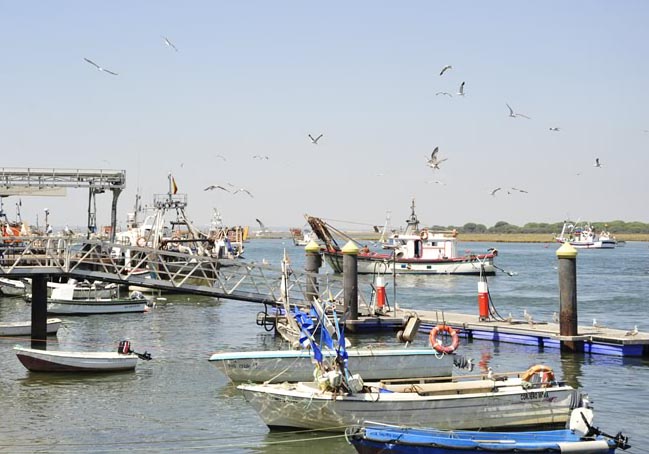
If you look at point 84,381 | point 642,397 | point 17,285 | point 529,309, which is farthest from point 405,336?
point 17,285

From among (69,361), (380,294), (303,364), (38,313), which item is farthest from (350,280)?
(69,361)

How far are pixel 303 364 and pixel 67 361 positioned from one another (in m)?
7.66

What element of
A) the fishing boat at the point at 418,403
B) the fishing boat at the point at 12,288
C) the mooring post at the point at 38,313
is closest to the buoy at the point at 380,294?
the mooring post at the point at 38,313

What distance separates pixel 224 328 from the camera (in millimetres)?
44812

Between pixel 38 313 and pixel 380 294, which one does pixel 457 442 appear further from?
pixel 380 294

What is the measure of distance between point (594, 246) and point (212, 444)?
600 ft

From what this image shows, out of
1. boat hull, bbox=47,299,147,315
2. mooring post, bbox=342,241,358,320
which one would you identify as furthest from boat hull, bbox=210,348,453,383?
boat hull, bbox=47,299,147,315

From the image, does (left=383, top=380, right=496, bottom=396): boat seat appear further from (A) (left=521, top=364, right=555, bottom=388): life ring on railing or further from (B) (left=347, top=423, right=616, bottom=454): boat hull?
(B) (left=347, top=423, right=616, bottom=454): boat hull

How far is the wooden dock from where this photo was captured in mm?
32469

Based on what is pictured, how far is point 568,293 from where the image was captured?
3241 centimetres

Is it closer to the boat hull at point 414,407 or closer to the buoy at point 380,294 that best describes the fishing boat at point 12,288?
the buoy at point 380,294

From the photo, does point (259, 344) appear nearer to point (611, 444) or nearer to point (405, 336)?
point (405, 336)

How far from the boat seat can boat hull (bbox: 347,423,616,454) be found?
273 cm

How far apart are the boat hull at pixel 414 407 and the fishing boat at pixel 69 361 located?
906 cm
